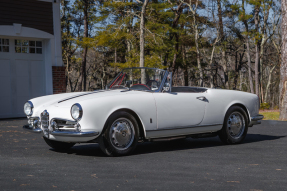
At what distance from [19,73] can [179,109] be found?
923cm

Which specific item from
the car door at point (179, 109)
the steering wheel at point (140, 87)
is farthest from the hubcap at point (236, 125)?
the steering wheel at point (140, 87)

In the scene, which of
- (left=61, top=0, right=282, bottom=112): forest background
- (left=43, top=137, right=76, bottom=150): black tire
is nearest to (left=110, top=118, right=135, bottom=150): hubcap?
(left=43, top=137, right=76, bottom=150): black tire

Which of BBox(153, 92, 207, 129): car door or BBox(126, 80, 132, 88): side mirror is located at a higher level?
BBox(126, 80, 132, 88): side mirror

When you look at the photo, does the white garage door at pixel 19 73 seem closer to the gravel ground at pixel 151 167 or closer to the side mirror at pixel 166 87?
the gravel ground at pixel 151 167

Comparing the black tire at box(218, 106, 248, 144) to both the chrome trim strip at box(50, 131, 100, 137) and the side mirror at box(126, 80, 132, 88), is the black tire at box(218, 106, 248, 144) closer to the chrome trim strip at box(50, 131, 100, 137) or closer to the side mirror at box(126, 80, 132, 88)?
the side mirror at box(126, 80, 132, 88)

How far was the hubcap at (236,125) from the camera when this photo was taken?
6965mm

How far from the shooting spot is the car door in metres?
6.03

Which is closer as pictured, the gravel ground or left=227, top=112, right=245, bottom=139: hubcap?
the gravel ground

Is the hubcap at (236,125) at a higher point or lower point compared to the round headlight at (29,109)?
lower

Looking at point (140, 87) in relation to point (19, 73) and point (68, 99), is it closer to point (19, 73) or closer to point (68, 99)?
point (68, 99)

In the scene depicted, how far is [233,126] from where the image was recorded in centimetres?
699

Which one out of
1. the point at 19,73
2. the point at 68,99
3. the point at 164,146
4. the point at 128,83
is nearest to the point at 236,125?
the point at 164,146

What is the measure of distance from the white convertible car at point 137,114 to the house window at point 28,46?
317 inches

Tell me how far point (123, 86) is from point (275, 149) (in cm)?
281
